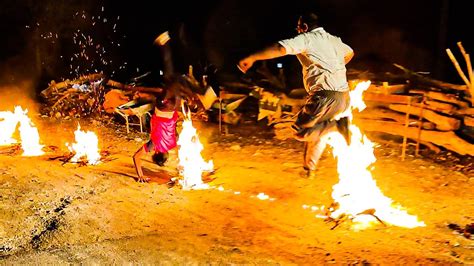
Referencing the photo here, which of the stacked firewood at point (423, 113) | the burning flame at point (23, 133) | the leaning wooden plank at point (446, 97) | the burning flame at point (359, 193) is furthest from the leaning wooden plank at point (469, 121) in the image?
the burning flame at point (23, 133)

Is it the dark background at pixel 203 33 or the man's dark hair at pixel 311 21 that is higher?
the man's dark hair at pixel 311 21

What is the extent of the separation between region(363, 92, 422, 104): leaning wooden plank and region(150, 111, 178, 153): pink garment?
377 centimetres

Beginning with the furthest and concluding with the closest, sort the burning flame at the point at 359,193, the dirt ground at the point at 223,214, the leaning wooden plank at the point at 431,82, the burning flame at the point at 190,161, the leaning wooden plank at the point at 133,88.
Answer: the leaning wooden plank at the point at 133,88 → the leaning wooden plank at the point at 431,82 → the burning flame at the point at 190,161 → the burning flame at the point at 359,193 → the dirt ground at the point at 223,214

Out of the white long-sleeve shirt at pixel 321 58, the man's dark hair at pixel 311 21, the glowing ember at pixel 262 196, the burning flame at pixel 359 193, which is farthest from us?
the glowing ember at pixel 262 196

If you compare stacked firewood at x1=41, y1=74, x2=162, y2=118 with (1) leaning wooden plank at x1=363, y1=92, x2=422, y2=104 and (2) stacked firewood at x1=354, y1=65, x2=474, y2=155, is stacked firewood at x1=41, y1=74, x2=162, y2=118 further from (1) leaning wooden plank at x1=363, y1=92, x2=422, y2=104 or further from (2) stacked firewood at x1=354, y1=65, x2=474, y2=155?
(2) stacked firewood at x1=354, y1=65, x2=474, y2=155

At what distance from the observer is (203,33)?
18203 mm

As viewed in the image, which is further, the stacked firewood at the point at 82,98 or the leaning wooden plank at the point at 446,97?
the stacked firewood at the point at 82,98

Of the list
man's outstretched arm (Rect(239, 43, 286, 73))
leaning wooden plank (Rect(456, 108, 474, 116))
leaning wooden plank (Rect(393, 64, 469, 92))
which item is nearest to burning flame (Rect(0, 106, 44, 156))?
man's outstretched arm (Rect(239, 43, 286, 73))

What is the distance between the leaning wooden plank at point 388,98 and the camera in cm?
807

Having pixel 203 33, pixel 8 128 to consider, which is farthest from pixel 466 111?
pixel 203 33

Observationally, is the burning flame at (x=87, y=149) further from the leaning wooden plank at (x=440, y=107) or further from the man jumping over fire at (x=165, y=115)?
the leaning wooden plank at (x=440, y=107)

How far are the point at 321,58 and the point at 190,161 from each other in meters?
2.45

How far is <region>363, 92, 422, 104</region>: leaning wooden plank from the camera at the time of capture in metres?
8.07

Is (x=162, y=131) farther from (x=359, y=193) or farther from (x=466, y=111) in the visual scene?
(x=466, y=111)
